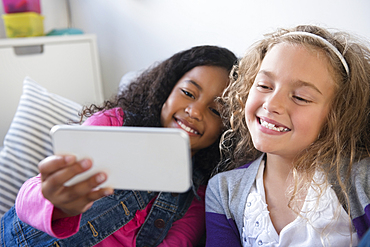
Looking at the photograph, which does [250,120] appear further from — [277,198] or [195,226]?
[195,226]

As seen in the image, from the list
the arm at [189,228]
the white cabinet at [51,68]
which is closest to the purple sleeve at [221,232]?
the arm at [189,228]

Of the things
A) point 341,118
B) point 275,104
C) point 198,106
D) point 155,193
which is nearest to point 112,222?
point 155,193

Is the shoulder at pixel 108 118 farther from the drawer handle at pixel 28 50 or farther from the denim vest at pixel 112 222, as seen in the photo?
the drawer handle at pixel 28 50

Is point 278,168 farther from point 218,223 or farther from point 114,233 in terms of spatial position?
point 114,233

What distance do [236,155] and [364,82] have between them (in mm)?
383

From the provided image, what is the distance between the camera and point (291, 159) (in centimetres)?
85

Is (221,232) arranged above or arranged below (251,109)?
below

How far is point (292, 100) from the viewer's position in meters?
0.77

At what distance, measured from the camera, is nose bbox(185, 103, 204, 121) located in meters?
1.01

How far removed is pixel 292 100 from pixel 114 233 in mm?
583

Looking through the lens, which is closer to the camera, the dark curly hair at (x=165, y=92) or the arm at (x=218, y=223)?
the arm at (x=218, y=223)

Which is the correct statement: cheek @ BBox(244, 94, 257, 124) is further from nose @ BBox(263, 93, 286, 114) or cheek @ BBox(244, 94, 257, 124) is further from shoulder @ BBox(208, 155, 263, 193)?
shoulder @ BBox(208, 155, 263, 193)

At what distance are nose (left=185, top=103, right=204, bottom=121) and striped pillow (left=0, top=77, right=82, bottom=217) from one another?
46 cm

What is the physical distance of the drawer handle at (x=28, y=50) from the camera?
177cm
